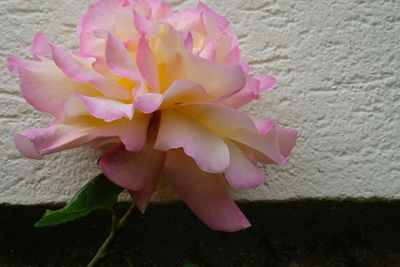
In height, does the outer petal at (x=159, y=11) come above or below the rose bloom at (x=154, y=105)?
above

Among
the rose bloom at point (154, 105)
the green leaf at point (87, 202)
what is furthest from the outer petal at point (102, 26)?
the green leaf at point (87, 202)

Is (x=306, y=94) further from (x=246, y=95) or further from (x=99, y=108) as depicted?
(x=99, y=108)

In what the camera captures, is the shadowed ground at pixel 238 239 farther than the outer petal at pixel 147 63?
Yes

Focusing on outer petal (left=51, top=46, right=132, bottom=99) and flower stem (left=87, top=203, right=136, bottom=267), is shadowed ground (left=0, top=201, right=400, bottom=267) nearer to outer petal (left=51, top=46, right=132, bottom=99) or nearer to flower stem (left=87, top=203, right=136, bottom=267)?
flower stem (left=87, top=203, right=136, bottom=267)

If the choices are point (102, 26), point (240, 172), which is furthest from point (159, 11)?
point (240, 172)

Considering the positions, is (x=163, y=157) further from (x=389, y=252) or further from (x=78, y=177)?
(x=389, y=252)

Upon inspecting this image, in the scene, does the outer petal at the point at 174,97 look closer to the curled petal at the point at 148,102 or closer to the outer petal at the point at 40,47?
the curled petal at the point at 148,102

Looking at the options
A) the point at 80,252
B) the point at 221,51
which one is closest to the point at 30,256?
the point at 80,252
